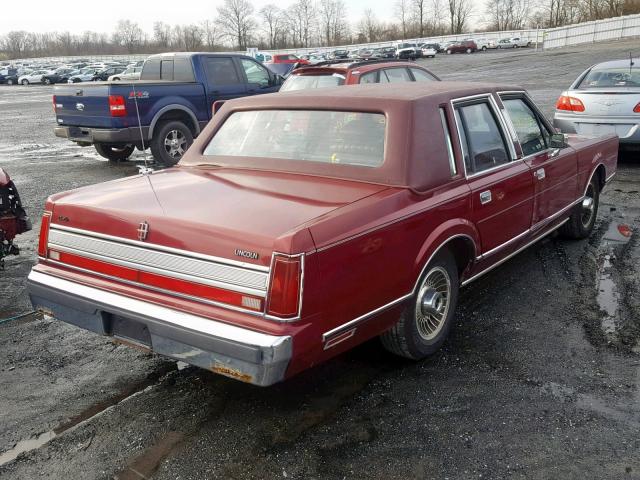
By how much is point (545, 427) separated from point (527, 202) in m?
1.96

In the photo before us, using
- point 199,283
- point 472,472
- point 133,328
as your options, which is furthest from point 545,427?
point 133,328

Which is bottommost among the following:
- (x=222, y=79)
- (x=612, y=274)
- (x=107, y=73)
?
(x=612, y=274)

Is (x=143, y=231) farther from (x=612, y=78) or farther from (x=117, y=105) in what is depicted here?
(x=612, y=78)

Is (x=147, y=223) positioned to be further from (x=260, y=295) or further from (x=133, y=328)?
(x=260, y=295)

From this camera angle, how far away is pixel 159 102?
1030 centimetres

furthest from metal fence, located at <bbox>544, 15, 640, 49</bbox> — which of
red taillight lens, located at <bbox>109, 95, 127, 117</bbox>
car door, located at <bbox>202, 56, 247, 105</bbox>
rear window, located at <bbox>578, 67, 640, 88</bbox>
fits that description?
red taillight lens, located at <bbox>109, 95, 127, 117</bbox>

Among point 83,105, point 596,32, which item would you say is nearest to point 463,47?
point 596,32

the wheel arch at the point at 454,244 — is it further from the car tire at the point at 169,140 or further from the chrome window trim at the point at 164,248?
the car tire at the point at 169,140

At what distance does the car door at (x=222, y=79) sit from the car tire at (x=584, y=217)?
710 centimetres

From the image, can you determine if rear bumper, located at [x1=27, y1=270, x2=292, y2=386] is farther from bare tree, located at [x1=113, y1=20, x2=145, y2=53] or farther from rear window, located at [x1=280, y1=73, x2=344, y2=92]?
bare tree, located at [x1=113, y1=20, x2=145, y2=53]

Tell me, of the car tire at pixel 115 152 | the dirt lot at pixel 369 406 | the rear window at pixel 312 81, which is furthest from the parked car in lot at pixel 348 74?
the dirt lot at pixel 369 406

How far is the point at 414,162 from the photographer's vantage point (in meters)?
3.54

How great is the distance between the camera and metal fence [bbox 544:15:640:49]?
4866 cm

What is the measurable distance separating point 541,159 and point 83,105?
25.8ft
